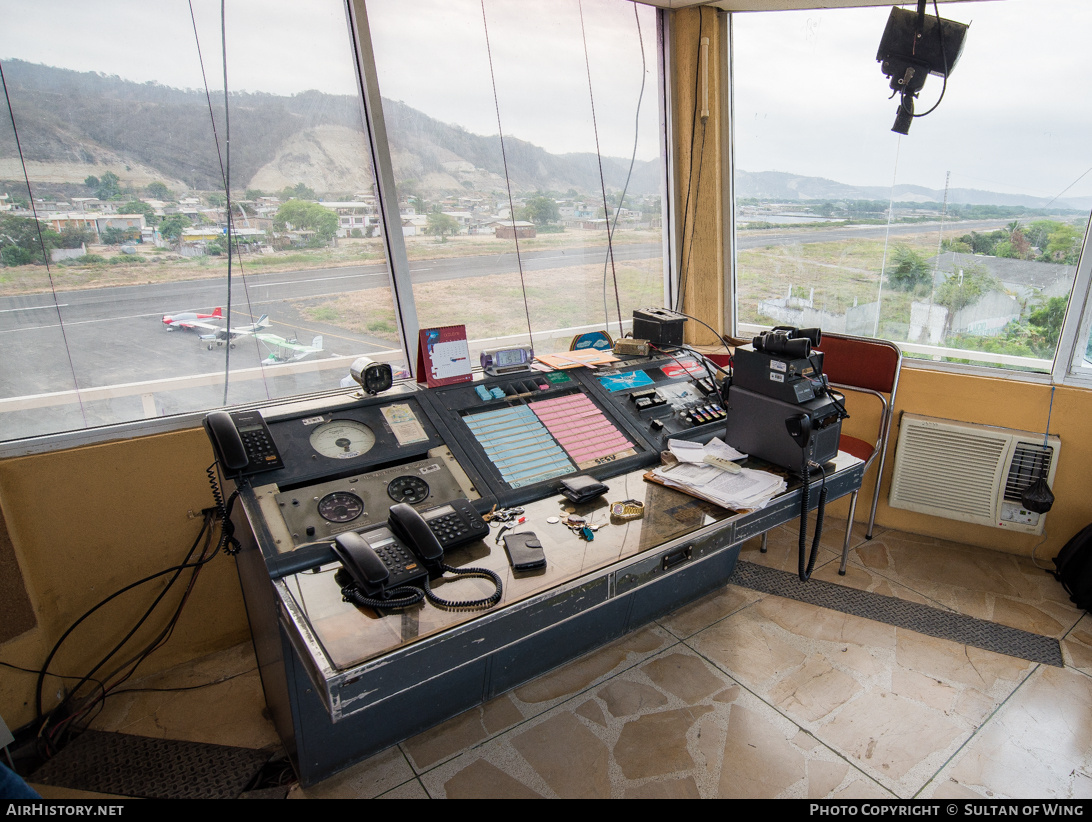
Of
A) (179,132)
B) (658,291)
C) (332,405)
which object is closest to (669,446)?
(332,405)

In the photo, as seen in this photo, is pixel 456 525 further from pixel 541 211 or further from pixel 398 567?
pixel 541 211

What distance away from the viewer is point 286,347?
251cm

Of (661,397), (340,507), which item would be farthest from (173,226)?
(661,397)

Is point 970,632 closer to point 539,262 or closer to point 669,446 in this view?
point 669,446

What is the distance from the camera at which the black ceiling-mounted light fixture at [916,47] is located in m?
2.40

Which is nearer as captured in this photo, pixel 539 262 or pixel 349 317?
pixel 349 317

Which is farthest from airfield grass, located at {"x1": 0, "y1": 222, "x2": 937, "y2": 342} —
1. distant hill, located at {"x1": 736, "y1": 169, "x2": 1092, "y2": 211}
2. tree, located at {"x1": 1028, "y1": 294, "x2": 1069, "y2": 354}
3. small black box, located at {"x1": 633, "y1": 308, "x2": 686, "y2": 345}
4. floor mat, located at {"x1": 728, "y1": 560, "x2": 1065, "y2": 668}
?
floor mat, located at {"x1": 728, "y1": 560, "x2": 1065, "y2": 668}

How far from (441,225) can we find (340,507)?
148 cm

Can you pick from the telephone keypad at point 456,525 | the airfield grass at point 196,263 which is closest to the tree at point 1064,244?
the airfield grass at point 196,263

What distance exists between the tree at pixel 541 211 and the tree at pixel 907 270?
1.75 meters

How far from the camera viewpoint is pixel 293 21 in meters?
2.24

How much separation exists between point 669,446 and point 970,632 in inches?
60.1

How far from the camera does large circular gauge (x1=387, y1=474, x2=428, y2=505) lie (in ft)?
5.85

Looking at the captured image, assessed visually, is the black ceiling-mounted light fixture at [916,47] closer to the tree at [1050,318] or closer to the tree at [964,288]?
the tree at [964,288]
